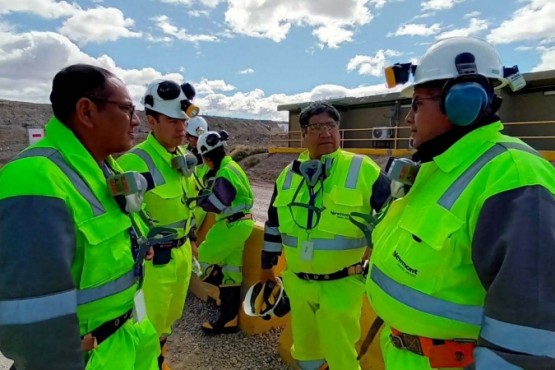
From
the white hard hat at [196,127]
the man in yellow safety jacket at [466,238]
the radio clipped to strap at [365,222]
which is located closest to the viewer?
the man in yellow safety jacket at [466,238]

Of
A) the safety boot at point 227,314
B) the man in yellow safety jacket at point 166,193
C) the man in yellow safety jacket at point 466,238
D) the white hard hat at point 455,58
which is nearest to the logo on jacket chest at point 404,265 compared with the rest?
the man in yellow safety jacket at point 466,238

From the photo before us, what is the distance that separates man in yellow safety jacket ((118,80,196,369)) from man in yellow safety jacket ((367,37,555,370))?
1893mm

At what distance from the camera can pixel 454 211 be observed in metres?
1.34

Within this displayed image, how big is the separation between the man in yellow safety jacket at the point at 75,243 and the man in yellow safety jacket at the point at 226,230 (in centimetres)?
216

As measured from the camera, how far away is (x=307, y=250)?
276cm

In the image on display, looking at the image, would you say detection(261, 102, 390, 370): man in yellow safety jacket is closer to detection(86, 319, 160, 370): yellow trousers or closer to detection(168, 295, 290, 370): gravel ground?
detection(168, 295, 290, 370): gravel ground

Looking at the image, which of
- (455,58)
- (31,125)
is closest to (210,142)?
(455,58)

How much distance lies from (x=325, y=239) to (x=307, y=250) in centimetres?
15

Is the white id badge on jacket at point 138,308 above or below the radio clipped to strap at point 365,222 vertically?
below

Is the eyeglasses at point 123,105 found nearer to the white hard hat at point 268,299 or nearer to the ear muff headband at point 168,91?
the ear muff headband at point 168,91

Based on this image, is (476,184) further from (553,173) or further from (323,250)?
(323,250)

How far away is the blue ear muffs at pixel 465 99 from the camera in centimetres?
140

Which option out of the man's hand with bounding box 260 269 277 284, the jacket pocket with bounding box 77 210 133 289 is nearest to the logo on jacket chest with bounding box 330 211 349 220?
the man's hand with bounding box 260 269 277 284

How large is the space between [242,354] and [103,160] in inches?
103
